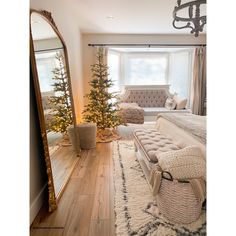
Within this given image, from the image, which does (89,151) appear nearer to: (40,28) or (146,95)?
(40,28)

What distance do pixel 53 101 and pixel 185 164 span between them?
1.71m

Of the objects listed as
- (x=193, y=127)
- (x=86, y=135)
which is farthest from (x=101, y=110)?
(x=193, y=127)

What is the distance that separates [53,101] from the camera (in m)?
2.87

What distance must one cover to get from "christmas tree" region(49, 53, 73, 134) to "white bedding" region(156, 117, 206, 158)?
4.96 feet

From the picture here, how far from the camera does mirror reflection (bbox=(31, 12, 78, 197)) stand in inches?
96.0

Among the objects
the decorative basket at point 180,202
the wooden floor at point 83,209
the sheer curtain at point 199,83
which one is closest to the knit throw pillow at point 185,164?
the decorative basket at point 180,202

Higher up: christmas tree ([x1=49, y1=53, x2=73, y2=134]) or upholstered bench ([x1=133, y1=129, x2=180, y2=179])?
christmas tree ([x1=49, y1=53, x2=73, y2=134])

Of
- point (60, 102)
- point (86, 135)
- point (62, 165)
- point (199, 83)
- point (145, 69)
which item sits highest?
point (145, 69)

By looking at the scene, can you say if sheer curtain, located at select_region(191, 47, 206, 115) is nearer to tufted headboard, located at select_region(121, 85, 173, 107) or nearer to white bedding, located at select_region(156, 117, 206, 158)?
tufted headboard, located at select_region(121, 85, 173, 107)

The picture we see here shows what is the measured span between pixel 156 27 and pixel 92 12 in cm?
196

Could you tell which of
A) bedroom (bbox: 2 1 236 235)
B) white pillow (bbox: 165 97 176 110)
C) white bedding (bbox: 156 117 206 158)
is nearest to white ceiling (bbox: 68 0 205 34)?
bedroom (bbox: 2 1 236 235)

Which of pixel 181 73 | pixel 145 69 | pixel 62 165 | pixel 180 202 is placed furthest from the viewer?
pixel 145 69
